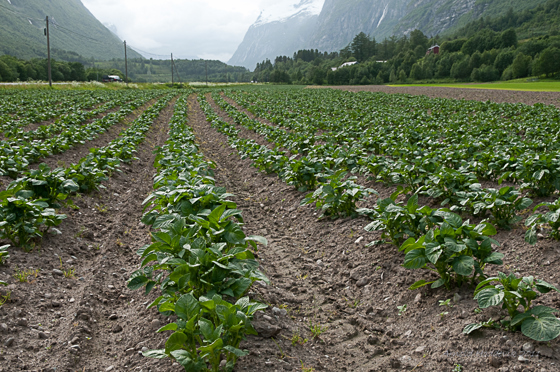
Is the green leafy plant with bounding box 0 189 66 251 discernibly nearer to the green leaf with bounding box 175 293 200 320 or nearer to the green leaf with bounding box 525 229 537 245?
the green leaf with bounding box 175 293 200 320

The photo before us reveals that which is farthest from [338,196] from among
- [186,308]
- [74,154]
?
[74,154]

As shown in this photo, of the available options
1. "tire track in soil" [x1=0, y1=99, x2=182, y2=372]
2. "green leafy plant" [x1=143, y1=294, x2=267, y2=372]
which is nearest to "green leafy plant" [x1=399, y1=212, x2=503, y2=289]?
"green leafy plant" [x1=143, y1=294, x2=267, y2=372]

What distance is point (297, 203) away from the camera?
7391 mm

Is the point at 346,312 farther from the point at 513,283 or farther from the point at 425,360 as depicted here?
the point at 513,283

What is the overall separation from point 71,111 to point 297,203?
64.0 feet

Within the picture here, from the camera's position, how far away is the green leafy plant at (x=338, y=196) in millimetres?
5582

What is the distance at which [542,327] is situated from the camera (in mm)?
2588

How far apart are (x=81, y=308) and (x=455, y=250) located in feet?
13.0

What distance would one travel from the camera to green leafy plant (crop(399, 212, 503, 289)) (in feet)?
10.7

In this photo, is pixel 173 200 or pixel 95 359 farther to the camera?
pixel 173 200

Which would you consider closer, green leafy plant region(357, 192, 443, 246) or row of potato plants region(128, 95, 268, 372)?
row of potato plants region(128, 95, 268, 372)

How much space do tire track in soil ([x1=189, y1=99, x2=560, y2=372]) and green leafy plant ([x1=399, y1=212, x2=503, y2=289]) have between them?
1.01 ft

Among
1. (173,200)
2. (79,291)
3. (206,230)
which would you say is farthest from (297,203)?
(79,291)

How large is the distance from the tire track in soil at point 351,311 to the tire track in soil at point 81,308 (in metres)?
1.18
